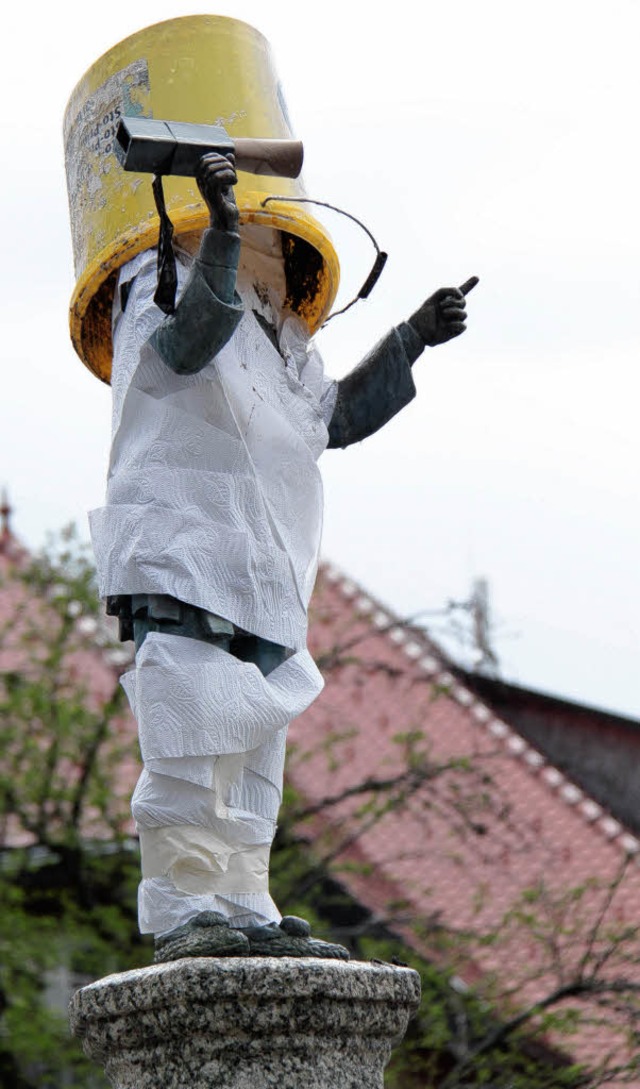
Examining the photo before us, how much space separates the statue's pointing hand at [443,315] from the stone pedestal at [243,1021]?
1680 mm

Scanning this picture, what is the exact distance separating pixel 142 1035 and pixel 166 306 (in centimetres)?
161

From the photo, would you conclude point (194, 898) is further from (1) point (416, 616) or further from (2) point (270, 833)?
(1) point (416, 616)

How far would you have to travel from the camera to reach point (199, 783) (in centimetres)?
385

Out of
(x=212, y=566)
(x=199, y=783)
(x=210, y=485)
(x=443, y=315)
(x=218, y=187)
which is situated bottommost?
(x=199, y=783)

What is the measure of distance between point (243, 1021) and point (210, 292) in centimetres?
156

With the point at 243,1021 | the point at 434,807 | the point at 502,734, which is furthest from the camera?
the point at 502,734

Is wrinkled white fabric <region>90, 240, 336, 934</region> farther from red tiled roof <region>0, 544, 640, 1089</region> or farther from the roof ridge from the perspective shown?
the roof ridge

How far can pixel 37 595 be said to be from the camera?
458 inches

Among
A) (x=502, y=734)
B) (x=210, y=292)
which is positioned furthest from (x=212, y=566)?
(x=502, y=734)

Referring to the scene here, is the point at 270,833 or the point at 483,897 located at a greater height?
the point at 270,833

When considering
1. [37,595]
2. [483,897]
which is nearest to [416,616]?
[483,897]

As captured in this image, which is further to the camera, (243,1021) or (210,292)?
(210,292)

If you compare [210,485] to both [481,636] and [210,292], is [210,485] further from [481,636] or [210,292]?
[481,636]

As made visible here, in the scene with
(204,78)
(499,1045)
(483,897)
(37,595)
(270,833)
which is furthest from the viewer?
(37,595)
